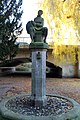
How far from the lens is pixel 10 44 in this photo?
15539mm

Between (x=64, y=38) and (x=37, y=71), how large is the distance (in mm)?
6823

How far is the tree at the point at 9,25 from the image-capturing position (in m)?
14.5

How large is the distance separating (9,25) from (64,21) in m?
3.71

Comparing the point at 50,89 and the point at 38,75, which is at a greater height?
the point at 38,75

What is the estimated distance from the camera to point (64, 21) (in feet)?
47.4

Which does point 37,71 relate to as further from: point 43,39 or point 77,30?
point 77,30

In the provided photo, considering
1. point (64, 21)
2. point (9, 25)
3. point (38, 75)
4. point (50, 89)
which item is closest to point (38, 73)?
point (38, 75)

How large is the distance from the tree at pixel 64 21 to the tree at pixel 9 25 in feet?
6.98

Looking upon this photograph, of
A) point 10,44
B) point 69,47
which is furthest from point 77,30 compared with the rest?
point 10,44

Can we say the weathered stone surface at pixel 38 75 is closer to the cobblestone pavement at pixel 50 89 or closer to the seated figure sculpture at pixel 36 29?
the seated figure sculpture at pixel 36 29

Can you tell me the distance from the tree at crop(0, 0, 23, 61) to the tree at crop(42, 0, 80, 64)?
83.7 inches

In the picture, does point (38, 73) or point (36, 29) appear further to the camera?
point (36, 29)

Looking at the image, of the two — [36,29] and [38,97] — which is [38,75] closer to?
[38,97]

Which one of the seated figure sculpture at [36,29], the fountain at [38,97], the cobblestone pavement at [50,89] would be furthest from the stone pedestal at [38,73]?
the cobblestone pavement at [50,89]
